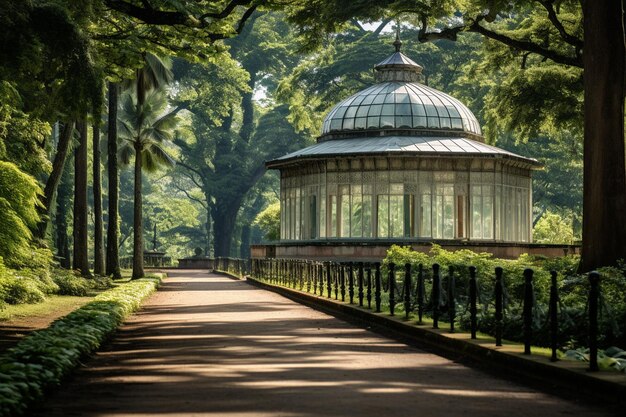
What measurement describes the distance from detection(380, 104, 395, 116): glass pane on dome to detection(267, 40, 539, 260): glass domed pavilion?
0.05 m

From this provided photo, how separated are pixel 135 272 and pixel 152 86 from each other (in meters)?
8.63

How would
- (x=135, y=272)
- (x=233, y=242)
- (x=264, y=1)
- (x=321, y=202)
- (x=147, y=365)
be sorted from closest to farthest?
(x=147, y=365), (x=264, y=1), (x=135, y=272), (x=321, y=202), (x=233, y=242)

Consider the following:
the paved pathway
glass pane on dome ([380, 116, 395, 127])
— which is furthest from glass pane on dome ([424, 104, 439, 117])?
the paved pathway

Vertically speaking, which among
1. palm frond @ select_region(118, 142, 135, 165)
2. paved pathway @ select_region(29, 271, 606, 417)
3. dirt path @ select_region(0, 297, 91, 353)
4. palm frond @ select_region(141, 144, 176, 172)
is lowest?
paved pathway @ select_region(29, 271, 606, 417)

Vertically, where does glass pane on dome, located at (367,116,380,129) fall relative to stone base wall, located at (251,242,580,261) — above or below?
above

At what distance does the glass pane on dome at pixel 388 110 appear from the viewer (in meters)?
53.8

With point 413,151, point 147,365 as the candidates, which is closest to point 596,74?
point 147,365

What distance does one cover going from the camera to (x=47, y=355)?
12.6 metres

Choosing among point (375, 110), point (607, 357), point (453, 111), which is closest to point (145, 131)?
point (375, 110)

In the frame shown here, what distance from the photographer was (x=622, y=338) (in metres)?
14.3

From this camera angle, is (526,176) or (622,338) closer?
(622,338)

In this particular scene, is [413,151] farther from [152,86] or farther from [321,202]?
[152,86]

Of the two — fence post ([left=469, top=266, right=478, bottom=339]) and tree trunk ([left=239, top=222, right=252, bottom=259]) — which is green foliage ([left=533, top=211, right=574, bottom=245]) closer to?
tree trunk ([left=239, top=222, right=252, bottom=259])

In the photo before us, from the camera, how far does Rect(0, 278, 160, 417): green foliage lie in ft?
32.7
